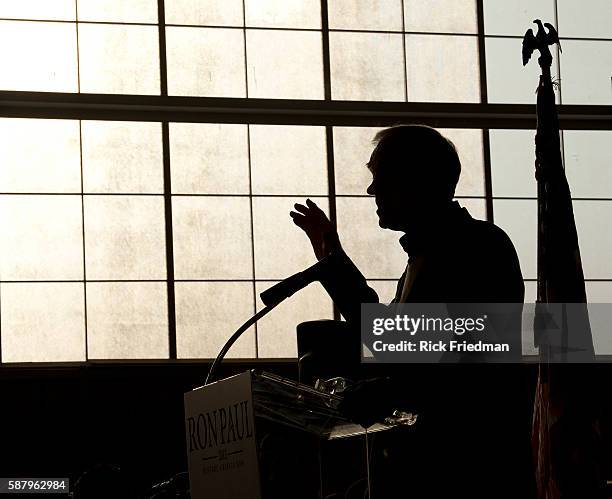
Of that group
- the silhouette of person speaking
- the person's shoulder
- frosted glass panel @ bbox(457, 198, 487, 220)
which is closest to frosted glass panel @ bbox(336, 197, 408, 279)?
frosted glass panel @ bbox(457, 198, 487, 220)

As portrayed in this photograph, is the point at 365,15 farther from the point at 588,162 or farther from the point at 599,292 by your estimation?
the point at 599,292

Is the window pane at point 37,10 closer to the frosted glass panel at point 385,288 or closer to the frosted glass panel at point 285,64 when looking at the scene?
the frosted glass panel at point 285,64

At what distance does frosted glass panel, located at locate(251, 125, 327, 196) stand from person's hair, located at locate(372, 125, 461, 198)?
3.47 m

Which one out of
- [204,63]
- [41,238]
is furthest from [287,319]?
[204,63]

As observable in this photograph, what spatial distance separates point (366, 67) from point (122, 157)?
4.50 ft

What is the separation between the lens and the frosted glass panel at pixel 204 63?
5.93 meters

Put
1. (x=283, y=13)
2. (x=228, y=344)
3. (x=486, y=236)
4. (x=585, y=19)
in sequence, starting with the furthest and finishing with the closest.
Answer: (x=585, y=19), (x=283, y=13), (x=486, y=236), (x=228, y=344)

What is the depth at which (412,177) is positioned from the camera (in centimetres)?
241

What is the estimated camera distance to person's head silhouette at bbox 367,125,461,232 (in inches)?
94.4

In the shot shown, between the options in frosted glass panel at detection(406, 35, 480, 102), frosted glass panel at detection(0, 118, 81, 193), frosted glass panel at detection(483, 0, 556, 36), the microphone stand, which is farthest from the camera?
frosted glass panel at detection(483, 0, 556, 36)

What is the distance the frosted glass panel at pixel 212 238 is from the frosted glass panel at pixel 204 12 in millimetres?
939

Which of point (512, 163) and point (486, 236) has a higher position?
point (512, 163)

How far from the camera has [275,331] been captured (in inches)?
228

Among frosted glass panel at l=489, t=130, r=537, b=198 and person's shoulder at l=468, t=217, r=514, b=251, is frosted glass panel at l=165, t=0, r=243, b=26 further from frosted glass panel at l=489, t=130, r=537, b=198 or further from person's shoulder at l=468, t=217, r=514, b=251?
person's shoulder at l=468, t=217, r=514, b=251
